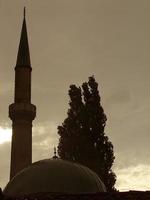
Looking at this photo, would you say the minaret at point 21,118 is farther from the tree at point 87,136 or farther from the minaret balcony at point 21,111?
the tree at point 87,136

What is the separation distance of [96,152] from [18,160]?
13.3 ft

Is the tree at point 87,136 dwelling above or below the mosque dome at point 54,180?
above

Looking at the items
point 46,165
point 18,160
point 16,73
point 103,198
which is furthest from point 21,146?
point 103,198

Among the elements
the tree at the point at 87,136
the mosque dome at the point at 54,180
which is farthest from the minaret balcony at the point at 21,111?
the mosque dome at the point at 54,180

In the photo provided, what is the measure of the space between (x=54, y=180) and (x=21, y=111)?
1099cm

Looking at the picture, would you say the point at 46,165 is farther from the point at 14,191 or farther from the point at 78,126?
the point at 78,126

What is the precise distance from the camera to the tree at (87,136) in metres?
24.5

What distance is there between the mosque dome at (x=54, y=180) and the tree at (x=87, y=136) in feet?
28.4

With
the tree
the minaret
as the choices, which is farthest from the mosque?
the tree

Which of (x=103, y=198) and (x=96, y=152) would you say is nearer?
(x=103, y=198)

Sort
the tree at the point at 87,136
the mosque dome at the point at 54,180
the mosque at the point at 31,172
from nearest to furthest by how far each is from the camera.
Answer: the mosque at the point at 31,172 < the mosque dome at the point at 54,180 < the tree at the point at 87,136

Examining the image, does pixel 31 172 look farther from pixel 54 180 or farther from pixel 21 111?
pixel 21 111

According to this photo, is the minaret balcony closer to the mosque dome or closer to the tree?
the tree

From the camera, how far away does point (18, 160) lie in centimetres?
2455
